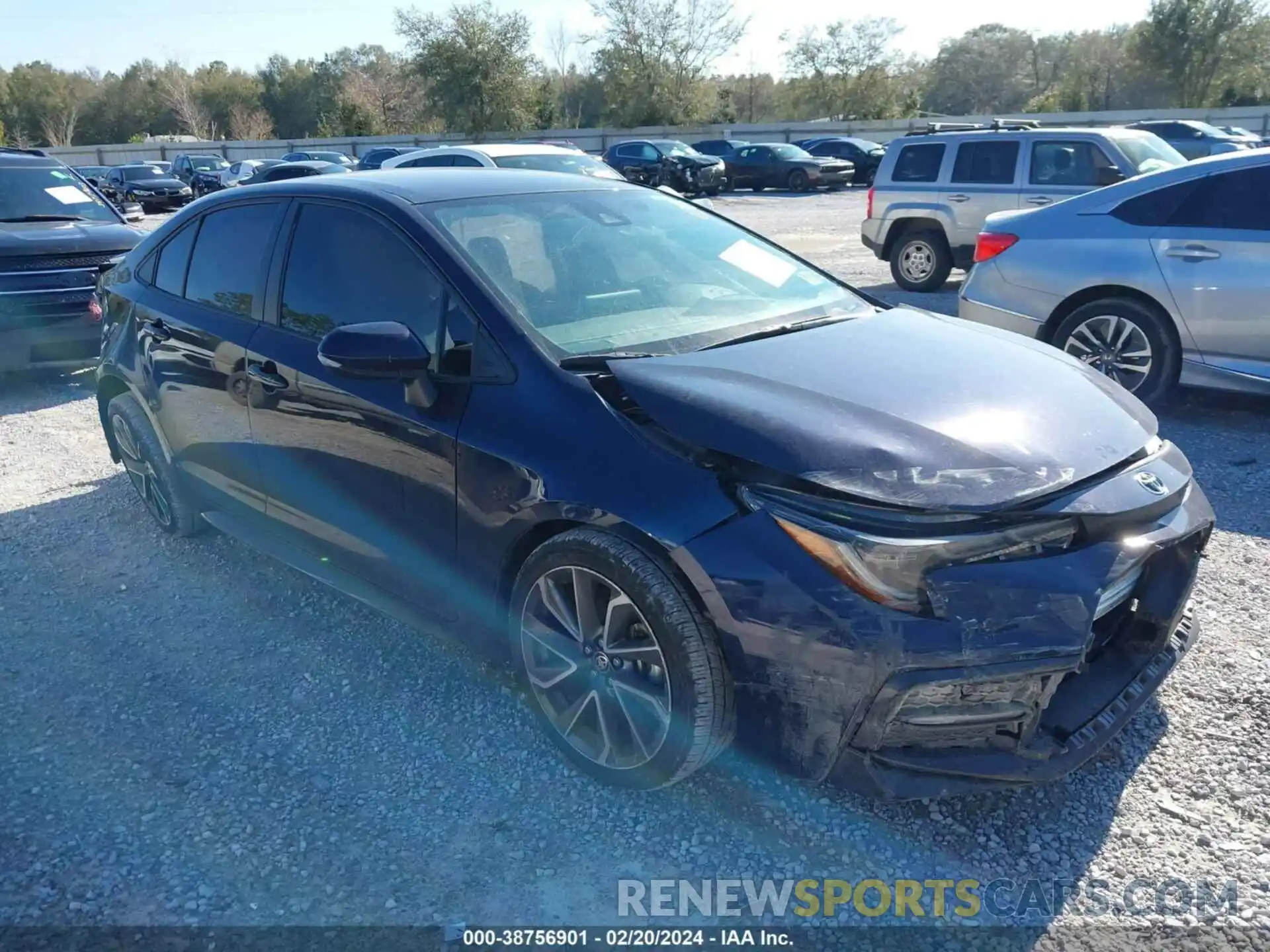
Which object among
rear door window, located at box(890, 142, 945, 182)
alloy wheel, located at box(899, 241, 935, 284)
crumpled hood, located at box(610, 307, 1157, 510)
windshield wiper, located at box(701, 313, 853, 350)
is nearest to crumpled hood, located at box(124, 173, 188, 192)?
rear door window, located at box(890, 142, 945, 182)

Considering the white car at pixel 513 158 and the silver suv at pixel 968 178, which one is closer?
the silver suv at pixel 968 178

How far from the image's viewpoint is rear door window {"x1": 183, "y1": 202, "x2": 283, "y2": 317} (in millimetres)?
3854

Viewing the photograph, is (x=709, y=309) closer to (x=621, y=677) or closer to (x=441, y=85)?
(x=621, y=677)

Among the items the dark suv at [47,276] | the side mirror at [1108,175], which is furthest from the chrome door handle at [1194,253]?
the dark suv at [47,276]

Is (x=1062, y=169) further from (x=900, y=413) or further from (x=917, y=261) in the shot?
(x=900, y=413)

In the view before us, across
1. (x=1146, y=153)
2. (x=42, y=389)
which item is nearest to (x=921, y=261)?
(x=1146, y=153)

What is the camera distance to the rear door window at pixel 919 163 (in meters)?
Result: 11.2

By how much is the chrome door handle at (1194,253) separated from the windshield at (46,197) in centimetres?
862

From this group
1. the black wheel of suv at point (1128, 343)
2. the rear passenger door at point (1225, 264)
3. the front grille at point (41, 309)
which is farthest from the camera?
the front grille at point (41, 309)

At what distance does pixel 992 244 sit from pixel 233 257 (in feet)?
16.5

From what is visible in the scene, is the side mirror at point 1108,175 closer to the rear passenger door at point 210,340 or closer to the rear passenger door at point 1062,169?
the rear passenger door at point 1062,169

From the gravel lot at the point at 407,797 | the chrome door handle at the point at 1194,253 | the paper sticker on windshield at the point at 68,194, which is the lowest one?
the gravel lot at the point at 407,797

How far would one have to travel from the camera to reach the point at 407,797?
2904mm

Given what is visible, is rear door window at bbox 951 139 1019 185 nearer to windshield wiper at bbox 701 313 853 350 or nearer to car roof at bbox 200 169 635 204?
car roof at bbox 200 169 635 204
